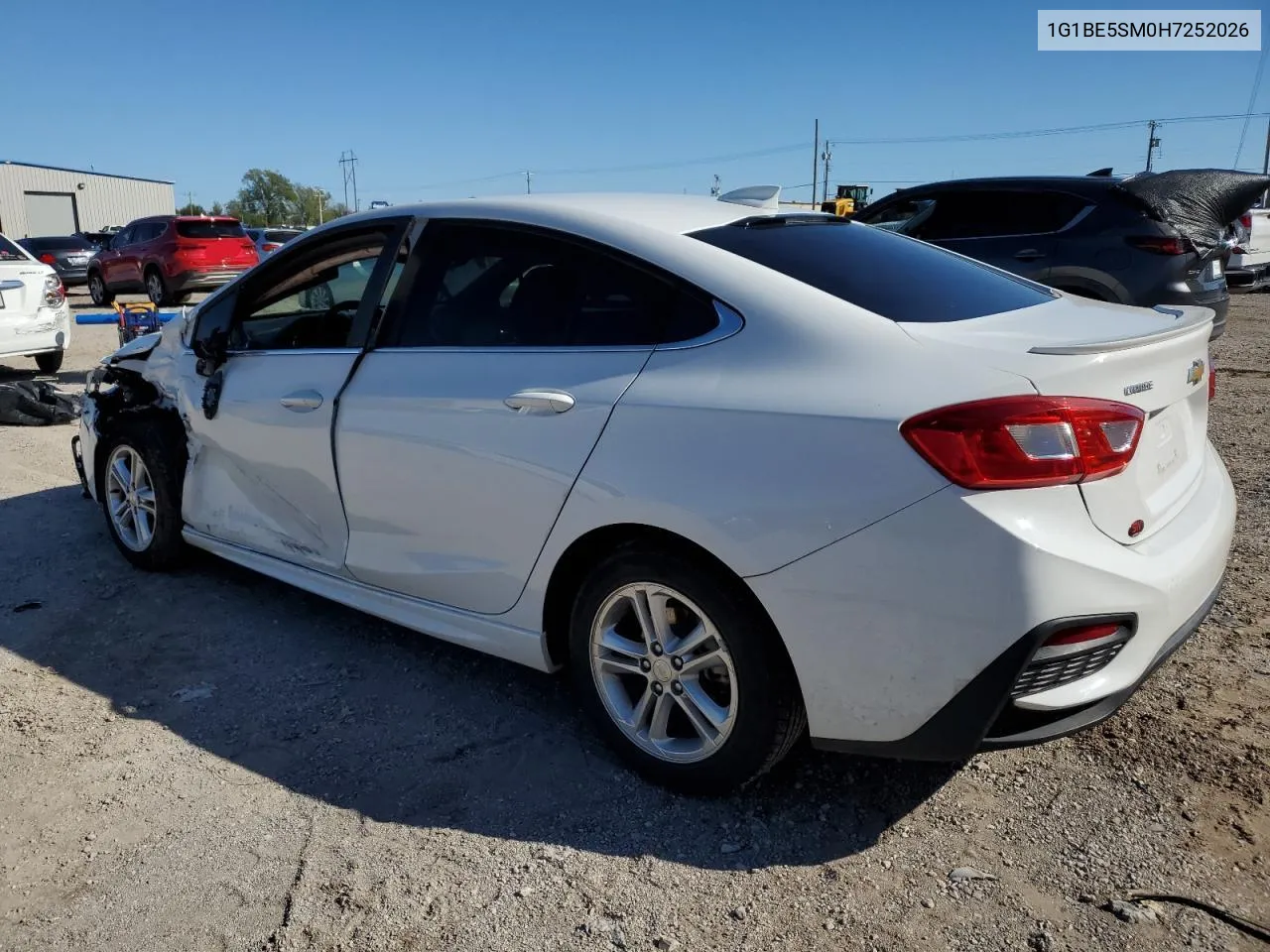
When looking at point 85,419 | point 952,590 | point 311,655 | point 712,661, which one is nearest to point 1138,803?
point 952,590

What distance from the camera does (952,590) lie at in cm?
215

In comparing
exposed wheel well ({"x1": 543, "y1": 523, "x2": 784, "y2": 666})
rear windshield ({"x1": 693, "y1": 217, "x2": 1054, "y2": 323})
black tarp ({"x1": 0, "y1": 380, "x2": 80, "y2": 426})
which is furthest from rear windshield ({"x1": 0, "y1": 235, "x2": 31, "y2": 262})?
rear windshield ({"x1": 693, "y1": 217, "x2": 1054, "y2": 323})

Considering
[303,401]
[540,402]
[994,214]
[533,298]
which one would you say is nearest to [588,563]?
[540,402]

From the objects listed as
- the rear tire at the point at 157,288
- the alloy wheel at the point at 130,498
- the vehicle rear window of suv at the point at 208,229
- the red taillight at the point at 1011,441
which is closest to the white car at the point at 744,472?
the red taillight at the point at 1011,441

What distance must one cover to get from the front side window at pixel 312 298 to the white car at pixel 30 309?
710cm

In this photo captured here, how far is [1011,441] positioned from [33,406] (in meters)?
7.96

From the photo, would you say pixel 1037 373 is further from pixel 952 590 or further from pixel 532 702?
pixel 532 702

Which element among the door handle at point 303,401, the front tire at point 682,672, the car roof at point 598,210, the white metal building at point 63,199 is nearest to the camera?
the front tire at point 682,672

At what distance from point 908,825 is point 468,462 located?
1.60m

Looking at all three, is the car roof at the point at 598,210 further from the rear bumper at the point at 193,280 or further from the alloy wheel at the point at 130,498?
the rear bumper at the point at 193,280

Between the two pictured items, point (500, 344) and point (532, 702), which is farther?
point (532, 702)

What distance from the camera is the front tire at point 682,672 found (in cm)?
248

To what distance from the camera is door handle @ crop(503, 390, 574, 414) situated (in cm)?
276

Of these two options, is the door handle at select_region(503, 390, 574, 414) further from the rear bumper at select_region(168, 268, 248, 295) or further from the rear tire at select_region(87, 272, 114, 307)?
the rear tire at select_region(87, 272, 114, 307)
